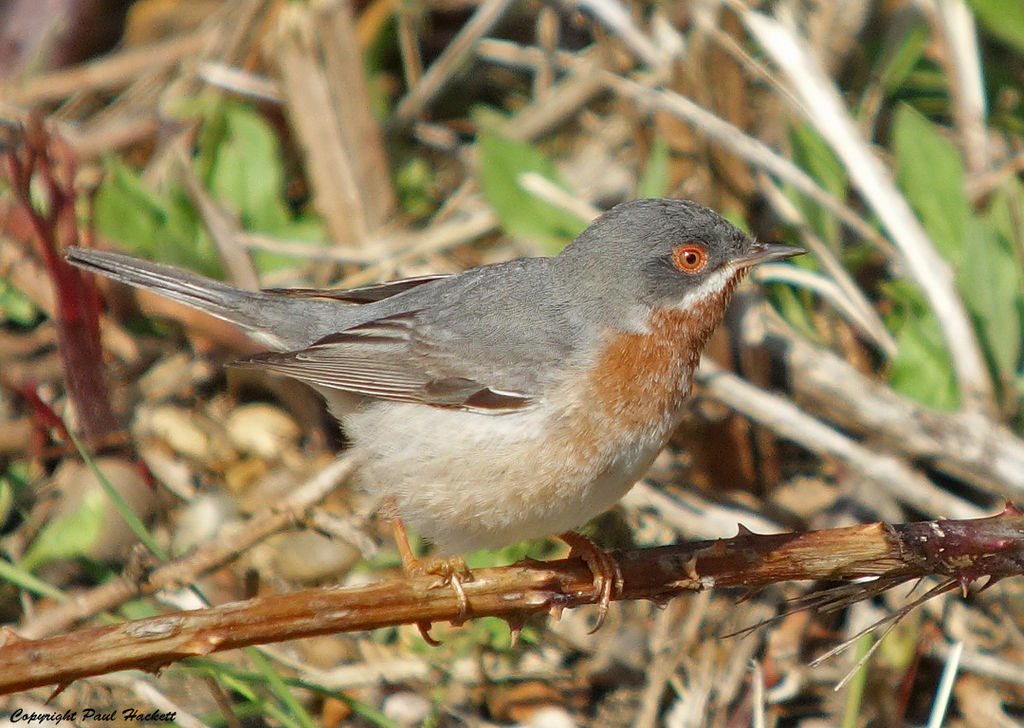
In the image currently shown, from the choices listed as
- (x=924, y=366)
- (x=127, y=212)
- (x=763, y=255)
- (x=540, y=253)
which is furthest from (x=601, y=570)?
(x=127, y=212)

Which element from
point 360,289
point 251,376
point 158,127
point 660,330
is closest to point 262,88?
point 158,127

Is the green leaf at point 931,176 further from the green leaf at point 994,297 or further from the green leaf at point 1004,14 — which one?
the green leaf at point 1004,14

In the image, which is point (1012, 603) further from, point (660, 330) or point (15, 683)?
point (15, 683)

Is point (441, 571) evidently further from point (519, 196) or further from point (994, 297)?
point (994, 297)

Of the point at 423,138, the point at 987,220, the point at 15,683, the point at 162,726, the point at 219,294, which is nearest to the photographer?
the point at 15,683

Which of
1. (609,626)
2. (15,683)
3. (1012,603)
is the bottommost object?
(609,626)
